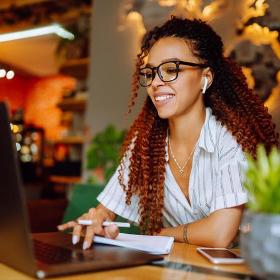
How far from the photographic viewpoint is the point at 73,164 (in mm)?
4863

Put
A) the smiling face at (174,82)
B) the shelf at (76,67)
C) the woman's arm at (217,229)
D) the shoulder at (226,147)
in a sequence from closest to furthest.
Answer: the woman's arm at (217,229), the shoulder at (226,147), the smiling face at (174,82), the shelf at (76,67)

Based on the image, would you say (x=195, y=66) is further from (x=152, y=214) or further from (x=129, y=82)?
(x=129, y=82)

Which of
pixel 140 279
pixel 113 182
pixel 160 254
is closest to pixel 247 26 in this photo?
pixel 113 182

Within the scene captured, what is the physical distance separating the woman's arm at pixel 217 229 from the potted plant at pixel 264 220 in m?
0.70

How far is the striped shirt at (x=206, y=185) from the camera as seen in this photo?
59.4 inches

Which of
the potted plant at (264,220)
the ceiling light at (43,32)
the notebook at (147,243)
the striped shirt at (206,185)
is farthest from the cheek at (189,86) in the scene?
the ceiling light at (43,32)

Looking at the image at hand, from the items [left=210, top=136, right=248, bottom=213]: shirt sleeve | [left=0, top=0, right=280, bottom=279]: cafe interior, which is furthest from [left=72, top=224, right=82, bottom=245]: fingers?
[left=210, top=136, right=248, bottom=213]: shirt sleeve

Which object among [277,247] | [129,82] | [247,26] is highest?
[247,26]

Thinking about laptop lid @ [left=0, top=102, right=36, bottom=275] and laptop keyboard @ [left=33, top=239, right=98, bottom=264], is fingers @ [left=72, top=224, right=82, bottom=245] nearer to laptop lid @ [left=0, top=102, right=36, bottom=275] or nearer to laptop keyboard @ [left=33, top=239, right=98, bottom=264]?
laptop keyboard @ [left=33, top=239, right=98, bottom=264]

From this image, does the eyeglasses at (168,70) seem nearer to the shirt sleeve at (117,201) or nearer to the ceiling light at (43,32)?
the shirt sleeve at (117,201)

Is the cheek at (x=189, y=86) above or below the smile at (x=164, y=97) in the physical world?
above

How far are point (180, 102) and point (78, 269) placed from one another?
952 mm

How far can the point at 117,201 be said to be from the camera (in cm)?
176

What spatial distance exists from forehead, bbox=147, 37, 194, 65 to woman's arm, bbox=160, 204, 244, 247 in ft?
1.96
